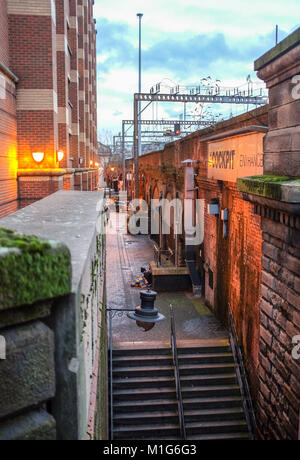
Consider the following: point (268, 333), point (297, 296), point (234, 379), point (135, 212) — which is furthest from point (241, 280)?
point (135, 212)

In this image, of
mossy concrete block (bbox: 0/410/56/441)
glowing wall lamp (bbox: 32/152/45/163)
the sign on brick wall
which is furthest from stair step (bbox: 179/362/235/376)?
mossy concrete block (bbox: 0/410/56/441)

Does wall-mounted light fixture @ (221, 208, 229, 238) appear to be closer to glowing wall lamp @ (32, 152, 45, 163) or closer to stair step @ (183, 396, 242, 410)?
stair step @ (183, 396, 242, 410)

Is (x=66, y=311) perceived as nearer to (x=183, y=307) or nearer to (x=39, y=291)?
(x=39, y=291)

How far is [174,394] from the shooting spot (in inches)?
403

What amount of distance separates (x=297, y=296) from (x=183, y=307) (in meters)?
9.21

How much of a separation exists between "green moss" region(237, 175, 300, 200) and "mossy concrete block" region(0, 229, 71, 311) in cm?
425

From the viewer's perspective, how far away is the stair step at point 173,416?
9.65 metres

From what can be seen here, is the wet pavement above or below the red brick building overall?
below

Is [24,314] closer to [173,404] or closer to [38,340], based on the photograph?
[38,340]

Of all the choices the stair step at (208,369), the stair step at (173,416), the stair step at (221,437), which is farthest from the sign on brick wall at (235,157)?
the stair step at (221,437)

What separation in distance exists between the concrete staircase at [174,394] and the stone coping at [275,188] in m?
5.23

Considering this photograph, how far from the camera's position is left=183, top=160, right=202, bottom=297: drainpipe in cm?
1638

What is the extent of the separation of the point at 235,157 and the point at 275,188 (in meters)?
5.30

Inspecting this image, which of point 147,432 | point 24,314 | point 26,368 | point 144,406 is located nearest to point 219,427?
point 147,432
